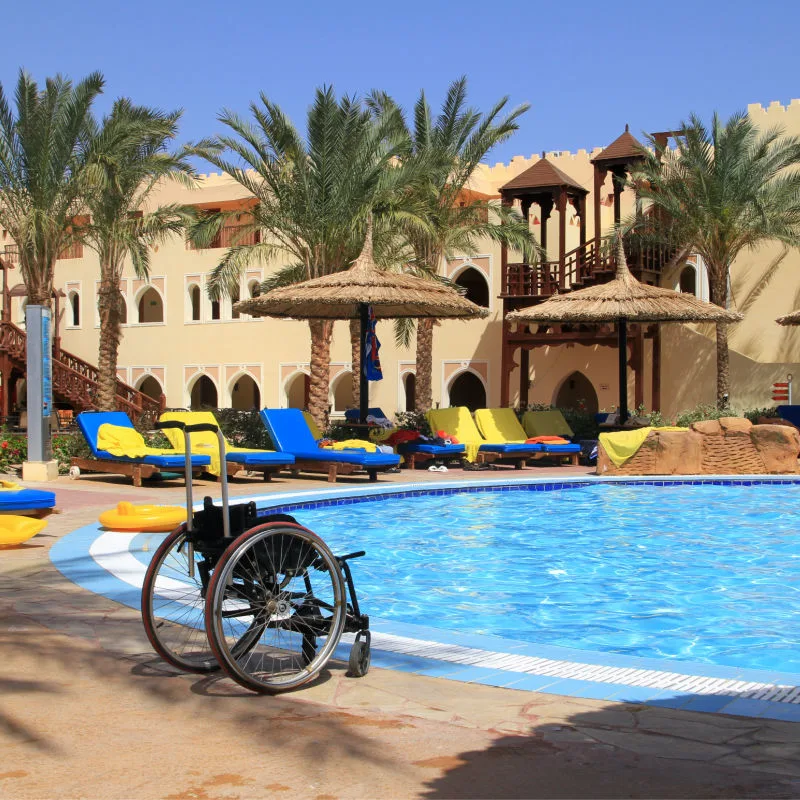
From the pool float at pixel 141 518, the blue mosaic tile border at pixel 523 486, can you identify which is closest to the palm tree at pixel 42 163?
the blue mosaic tile border at pixel 523 486

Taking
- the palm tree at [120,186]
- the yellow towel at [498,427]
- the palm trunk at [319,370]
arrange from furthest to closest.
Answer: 1. the palm tree at [120,186]
2. the palm trunk at [319,370]
3. the yellow towel at [498,427]

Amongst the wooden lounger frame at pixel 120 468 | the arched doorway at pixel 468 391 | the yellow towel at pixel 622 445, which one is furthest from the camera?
the arched doorway at pixel 468 391

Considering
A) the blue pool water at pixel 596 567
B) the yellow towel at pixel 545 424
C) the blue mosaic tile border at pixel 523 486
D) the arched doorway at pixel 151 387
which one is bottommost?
the blue pool water at pixel 596 567

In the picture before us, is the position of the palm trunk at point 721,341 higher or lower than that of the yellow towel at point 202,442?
higher

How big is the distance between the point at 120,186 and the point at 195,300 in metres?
12.1

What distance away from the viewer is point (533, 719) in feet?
12.5

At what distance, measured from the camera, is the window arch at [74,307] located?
1348 inches

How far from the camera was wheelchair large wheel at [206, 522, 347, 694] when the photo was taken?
397cm

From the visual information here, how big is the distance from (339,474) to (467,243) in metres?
10.9

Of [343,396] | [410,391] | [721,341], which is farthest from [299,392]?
[721,341]

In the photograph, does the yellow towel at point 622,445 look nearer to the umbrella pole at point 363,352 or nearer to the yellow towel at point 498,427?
the yellow towel at point 498,427

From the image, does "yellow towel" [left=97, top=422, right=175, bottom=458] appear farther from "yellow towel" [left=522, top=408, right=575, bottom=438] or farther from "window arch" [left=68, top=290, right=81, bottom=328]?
"window arch" [left=68, top=290, right=81, bottom=328]

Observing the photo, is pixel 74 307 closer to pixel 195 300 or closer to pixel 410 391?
pixel 195 300

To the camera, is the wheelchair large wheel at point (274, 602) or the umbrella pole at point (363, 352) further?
the umbrella pole at point (363, 352)
